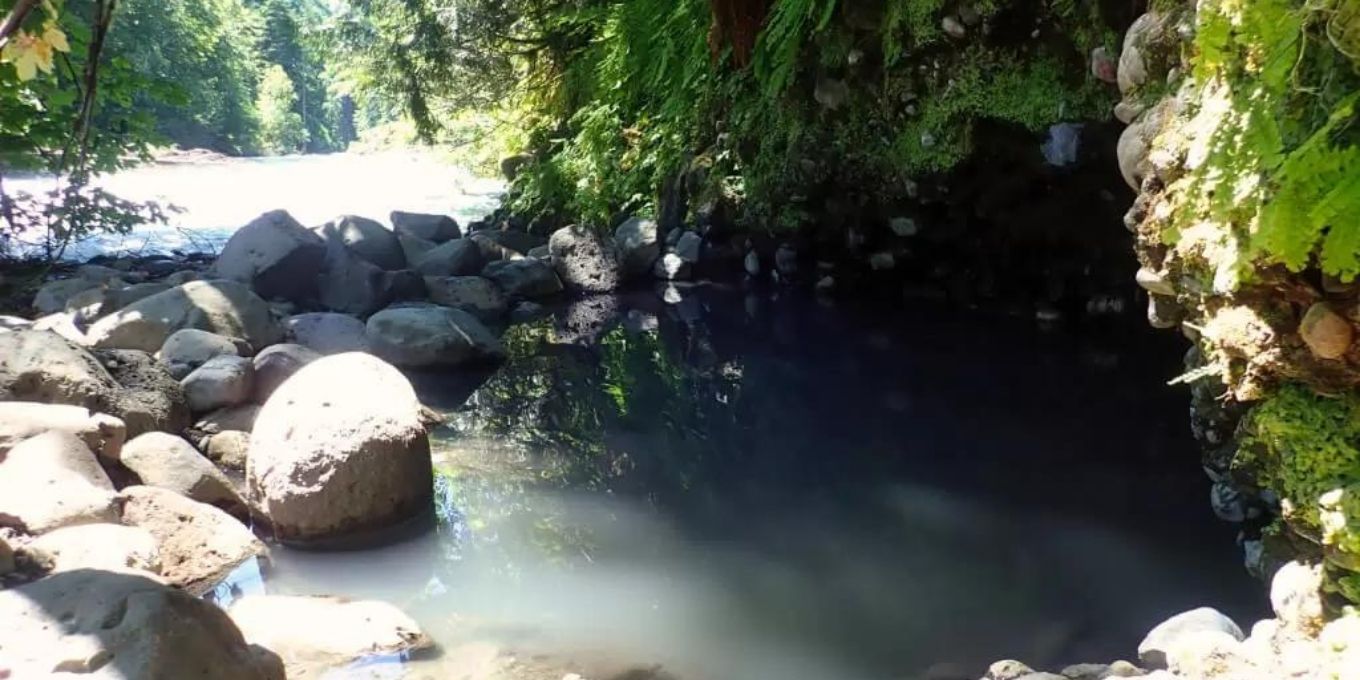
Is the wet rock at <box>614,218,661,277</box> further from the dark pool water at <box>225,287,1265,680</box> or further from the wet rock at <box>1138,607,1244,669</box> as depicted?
the wet rock at <box>1138,607,1244,669</box>

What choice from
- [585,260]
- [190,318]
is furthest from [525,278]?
[190,318]

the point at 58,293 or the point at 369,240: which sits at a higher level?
the point at 369,240

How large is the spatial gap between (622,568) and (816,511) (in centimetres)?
105

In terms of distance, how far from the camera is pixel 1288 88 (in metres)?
2.12

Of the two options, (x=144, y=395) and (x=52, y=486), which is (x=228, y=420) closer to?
(x=144, y=395)

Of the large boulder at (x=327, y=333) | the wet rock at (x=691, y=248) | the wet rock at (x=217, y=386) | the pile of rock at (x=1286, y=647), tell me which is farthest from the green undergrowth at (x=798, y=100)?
the wet rock at (x=217, y=386)

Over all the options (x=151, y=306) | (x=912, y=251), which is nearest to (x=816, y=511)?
(x=912, y=251)

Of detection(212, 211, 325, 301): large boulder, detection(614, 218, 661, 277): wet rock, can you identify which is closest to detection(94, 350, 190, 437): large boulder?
detection(212, 211, 325, 301): large boulder

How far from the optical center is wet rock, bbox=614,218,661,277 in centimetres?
1079

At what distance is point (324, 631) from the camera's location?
12.6 feet

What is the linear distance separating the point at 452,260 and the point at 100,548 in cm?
680

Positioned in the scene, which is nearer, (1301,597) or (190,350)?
(1301,597)

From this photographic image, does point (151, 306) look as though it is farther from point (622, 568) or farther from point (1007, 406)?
point (1007, 406)

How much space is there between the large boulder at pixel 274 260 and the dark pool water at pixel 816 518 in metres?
2.28
